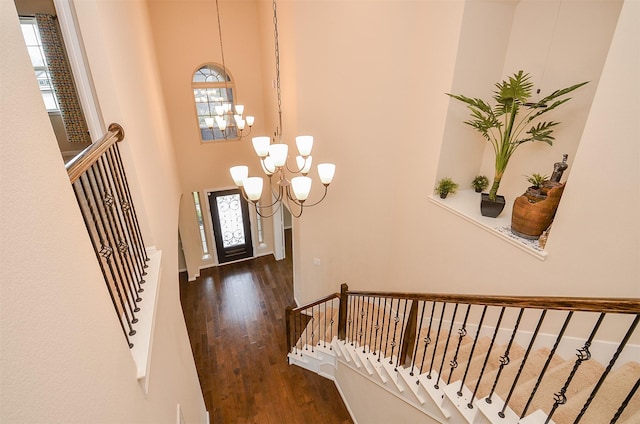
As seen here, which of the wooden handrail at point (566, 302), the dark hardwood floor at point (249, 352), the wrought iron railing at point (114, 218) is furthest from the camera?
the dark hardwood floor at point (249, 352)

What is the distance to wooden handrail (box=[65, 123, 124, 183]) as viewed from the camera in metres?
1.29

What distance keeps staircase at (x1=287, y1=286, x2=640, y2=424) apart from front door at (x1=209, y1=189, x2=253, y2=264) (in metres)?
4.52

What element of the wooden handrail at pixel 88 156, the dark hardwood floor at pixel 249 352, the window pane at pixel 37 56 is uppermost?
the window pane at pixel 37 56

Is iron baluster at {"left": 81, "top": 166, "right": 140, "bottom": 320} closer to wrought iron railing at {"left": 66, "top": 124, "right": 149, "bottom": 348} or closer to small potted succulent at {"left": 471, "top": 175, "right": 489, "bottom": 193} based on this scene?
wrought iron railing at {"left": 66, "top": 124, "right": 149, "bottom": 348}

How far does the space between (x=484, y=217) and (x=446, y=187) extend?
0.67m

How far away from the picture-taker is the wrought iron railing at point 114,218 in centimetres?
148

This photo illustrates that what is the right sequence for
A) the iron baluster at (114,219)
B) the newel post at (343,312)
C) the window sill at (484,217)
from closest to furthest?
the iron baluster at (114,219) → the window sill at (484,217) → the newel post at (343,312)

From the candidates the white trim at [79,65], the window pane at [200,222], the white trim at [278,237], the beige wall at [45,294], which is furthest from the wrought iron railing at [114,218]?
the white trim at [278,237]

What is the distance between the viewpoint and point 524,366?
2.60 metres

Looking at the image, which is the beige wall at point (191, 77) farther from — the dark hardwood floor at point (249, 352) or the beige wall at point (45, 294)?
the beige wall at point (45, 294)

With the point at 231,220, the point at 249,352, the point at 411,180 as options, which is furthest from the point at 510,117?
the point at 231,220

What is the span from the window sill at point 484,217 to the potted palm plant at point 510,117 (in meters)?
0.13

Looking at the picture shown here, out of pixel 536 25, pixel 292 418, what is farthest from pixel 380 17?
pixel 292 418

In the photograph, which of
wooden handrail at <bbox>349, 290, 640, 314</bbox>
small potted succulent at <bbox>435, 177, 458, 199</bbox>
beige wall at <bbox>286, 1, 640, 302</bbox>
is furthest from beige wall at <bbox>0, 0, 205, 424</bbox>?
small potted succulent at <bbox>435, 177, 458, 199</bbox>
